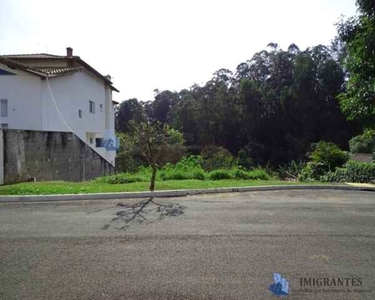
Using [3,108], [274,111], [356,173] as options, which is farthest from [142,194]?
[274,111]

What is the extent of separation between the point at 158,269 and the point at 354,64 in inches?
450

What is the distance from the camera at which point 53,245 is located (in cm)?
548

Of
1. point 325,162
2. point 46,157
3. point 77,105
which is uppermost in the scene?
point 77,105

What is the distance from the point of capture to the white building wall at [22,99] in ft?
67.3

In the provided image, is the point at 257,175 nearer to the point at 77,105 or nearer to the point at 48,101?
the point at 48,101

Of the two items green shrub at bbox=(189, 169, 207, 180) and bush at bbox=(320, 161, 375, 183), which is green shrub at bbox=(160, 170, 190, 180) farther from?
bush at bbox=(320, 161, 375, 183)

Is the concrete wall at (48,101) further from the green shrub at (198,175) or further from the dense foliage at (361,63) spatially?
the dense foliage at (361,63)

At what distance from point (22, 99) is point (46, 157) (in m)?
6.74

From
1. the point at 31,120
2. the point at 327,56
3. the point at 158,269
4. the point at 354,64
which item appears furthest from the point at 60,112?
the point at 327,56

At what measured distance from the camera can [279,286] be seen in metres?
4.02

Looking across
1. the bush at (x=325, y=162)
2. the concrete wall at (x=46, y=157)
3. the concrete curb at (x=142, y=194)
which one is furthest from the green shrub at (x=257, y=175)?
the concrete wall at (x=46, y=157)

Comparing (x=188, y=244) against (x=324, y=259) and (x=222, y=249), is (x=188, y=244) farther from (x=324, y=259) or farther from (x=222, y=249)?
(x=324, y=259)

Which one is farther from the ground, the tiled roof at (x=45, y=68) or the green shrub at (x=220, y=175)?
the tiled roof at (x=45, y=68)

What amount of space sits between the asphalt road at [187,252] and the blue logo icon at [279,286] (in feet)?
0.18
